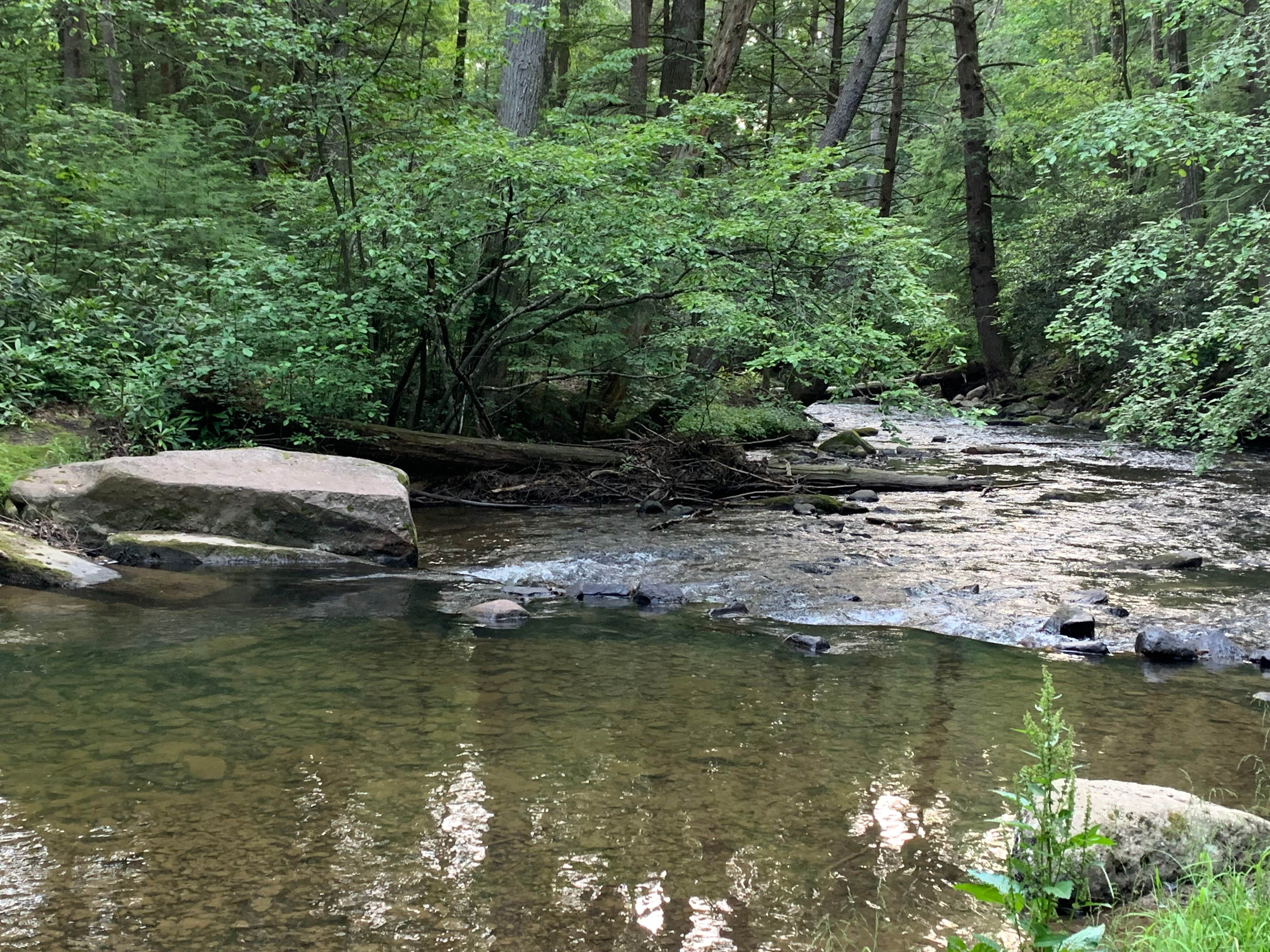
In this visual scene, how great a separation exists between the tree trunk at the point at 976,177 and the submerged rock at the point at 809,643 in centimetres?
1741

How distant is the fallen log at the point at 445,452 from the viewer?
11.1m

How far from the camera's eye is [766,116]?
839 inches

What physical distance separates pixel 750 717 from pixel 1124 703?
→ 2.03m

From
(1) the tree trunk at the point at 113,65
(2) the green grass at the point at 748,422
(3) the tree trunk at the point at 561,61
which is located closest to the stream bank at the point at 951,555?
(2) the green grass at the point at 748,422

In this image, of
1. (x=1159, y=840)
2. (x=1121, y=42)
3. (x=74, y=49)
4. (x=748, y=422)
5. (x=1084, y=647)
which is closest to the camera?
(x=1159, y=840)

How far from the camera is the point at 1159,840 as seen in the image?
9.89ft

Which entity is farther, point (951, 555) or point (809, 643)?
point (951, 555)

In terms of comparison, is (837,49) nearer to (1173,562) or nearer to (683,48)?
(683,48)

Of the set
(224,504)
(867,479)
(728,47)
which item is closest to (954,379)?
(867,479)

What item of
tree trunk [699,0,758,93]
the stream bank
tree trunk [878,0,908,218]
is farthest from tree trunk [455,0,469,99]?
tree trunk [878,0,908,218]

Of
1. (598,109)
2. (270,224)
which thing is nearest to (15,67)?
(270,224)

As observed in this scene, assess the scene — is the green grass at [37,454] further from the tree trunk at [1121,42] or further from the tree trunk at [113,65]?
the tree trunk at [1121,42]

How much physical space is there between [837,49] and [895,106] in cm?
256

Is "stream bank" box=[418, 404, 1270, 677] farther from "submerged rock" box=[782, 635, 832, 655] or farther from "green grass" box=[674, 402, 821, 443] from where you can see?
"green grass" box=[674, 402, 821, 443]
